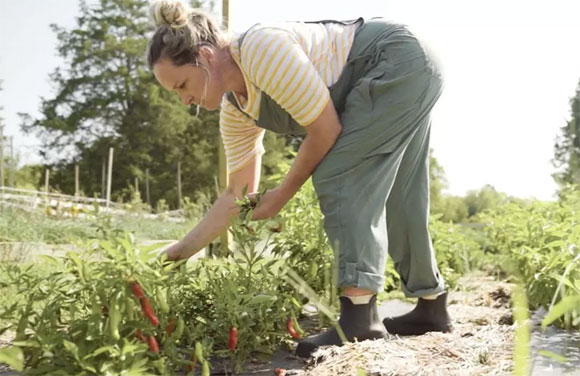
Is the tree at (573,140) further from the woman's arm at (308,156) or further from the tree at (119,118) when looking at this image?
the tree at (119,118)

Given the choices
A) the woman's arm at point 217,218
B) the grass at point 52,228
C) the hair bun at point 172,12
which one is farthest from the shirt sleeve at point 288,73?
the grass at point 52,228

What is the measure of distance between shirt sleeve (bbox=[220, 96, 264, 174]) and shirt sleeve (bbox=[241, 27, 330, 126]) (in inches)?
20.1

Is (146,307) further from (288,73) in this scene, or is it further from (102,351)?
(288,73)

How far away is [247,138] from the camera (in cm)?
264

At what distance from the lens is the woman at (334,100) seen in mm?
2076

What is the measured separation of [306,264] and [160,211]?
8.83m

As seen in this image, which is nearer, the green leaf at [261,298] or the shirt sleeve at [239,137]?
the green leaf at [261,298]

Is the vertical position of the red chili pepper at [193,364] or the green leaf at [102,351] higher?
the green leaf at [102,351]

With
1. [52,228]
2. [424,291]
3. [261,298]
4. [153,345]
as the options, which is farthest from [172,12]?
[52,228]

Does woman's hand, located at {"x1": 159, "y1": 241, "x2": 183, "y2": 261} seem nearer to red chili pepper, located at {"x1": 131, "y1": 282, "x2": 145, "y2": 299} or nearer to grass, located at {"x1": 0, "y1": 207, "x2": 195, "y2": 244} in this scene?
red chili pepper, located at {"x1": 131, "y1": 282, "x2": 145, "y2": 299}

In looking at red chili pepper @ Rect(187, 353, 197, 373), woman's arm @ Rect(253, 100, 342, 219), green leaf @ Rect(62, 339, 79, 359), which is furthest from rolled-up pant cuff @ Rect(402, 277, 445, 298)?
green leaf @ Rect(62, 339, 79, 359)

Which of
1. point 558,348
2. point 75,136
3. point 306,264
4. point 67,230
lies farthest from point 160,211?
point 75,136

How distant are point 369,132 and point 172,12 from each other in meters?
0.78

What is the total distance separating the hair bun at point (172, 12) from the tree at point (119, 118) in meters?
20.0
